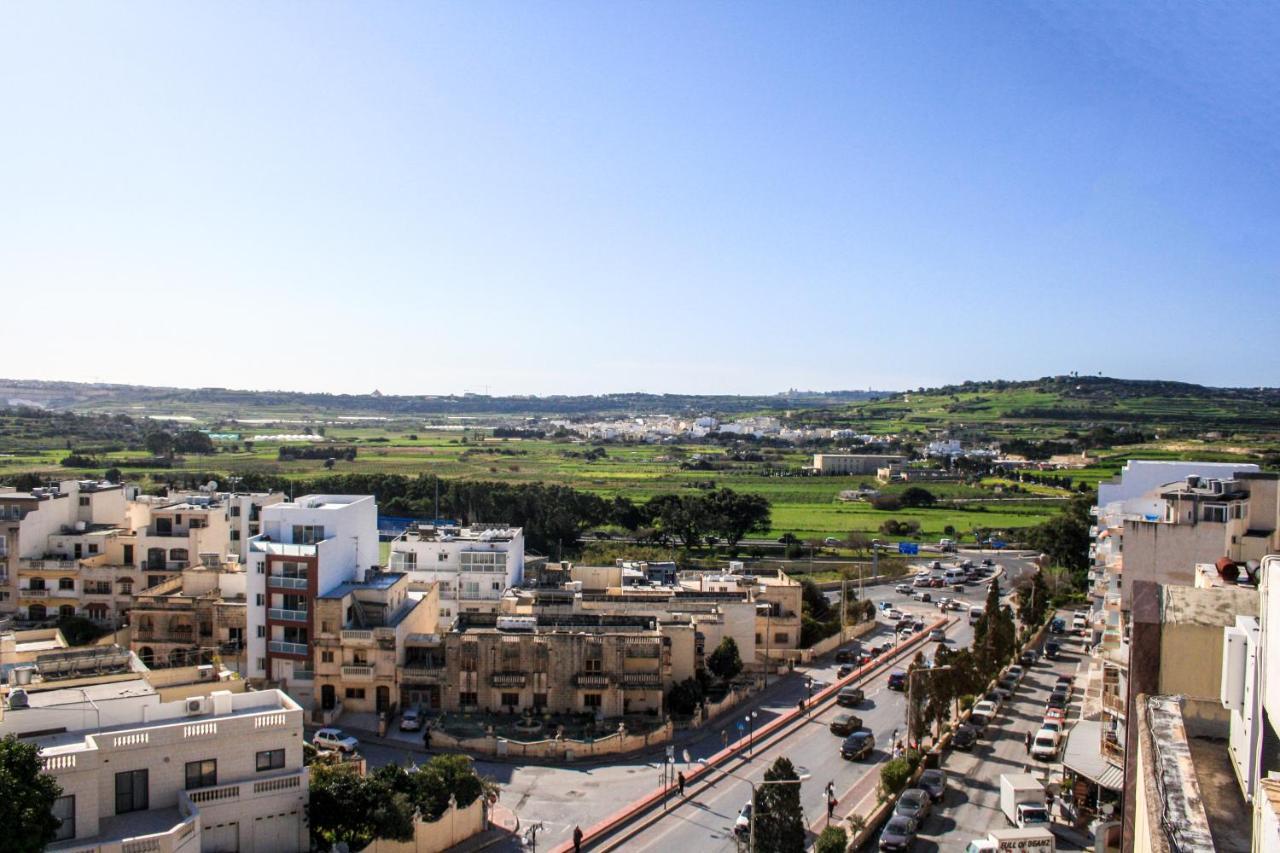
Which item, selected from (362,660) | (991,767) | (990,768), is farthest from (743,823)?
(362,660)

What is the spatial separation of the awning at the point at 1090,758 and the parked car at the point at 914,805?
356 centimetres

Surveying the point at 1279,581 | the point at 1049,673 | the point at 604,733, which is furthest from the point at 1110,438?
the point at 1279,581

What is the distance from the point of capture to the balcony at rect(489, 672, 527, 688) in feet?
108

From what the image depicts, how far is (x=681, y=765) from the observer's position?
94.4 ft

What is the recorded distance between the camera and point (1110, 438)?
416 ft

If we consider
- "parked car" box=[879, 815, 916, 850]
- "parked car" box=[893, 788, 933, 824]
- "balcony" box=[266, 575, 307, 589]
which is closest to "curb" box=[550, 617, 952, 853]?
"parked car" box=[893, 788, 933, 824]

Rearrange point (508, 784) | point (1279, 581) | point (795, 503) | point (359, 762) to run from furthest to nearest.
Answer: point (795, 503)
point (508, 784)
point (359, 762)
point (1279, 581)

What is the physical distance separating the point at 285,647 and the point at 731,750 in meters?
15.2

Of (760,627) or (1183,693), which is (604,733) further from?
(1183,693)

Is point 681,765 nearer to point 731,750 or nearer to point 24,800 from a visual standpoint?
point 731,750

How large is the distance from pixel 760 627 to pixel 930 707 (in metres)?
12.4

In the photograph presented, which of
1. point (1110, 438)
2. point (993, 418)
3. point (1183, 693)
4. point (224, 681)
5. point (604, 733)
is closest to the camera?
point (1183, 693)

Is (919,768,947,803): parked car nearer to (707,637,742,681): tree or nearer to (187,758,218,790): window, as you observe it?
(707,637,742,681): tree

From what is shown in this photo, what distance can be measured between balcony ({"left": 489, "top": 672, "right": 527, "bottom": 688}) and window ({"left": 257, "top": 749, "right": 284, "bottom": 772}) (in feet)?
44.9
